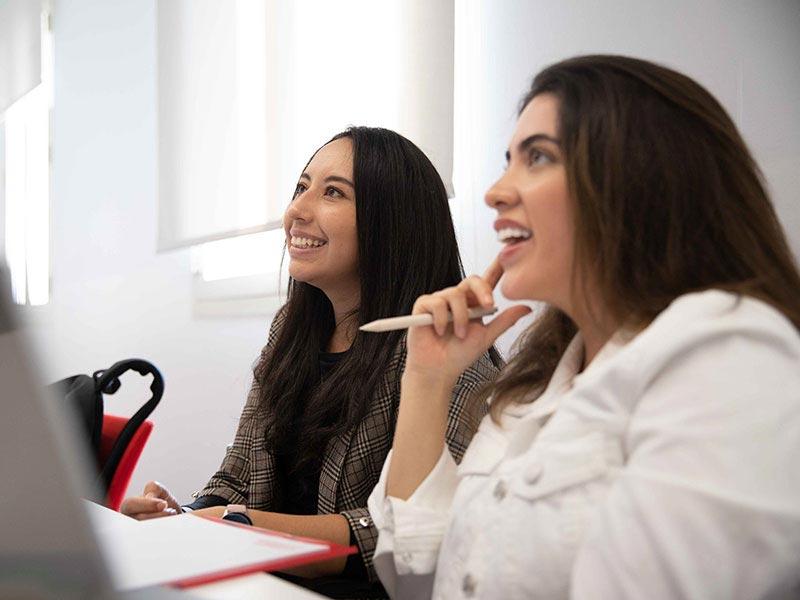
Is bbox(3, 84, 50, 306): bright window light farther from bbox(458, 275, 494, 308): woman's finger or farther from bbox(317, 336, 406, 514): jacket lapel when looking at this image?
bbox(458, 275, 494, 308): woman's finger

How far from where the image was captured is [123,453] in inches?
73.3

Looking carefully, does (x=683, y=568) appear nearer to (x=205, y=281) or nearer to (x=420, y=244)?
(x=420, y=244)

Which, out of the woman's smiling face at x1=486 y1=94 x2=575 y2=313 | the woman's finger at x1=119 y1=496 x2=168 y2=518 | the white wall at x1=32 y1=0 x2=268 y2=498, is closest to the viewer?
the woman's smiling face at x1=486 y1=94 x2=575 y2=313

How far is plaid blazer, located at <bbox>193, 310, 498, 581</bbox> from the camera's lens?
4.47ft

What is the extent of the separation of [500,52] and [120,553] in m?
1.55

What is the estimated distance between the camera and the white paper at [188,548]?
69cm

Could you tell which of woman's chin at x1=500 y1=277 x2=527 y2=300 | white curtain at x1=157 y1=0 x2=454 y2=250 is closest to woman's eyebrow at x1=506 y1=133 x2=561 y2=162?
woman's chin at x1=500 y1=277 x2=527 y2=300

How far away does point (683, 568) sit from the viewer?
0.66 meters

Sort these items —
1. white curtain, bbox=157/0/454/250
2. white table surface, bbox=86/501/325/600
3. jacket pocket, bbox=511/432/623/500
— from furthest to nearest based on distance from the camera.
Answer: white curtain, bbox=157/0/454/250 < jacket pocket, bbox=511/432/623/500 < white table surface, bbox=86/501/325/600

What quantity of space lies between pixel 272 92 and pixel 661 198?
2.09m

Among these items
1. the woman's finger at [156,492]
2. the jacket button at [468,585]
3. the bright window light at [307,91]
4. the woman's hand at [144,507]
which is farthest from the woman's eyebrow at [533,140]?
the bright window light at [307,91]

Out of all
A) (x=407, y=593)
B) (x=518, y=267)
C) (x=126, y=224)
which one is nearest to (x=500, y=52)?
(x=518, y=267)

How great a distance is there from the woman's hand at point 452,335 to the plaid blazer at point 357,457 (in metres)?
0.09

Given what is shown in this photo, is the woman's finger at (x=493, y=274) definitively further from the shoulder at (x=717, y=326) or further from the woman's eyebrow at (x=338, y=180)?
the woman's eyebrow at (x=338, y=180)
